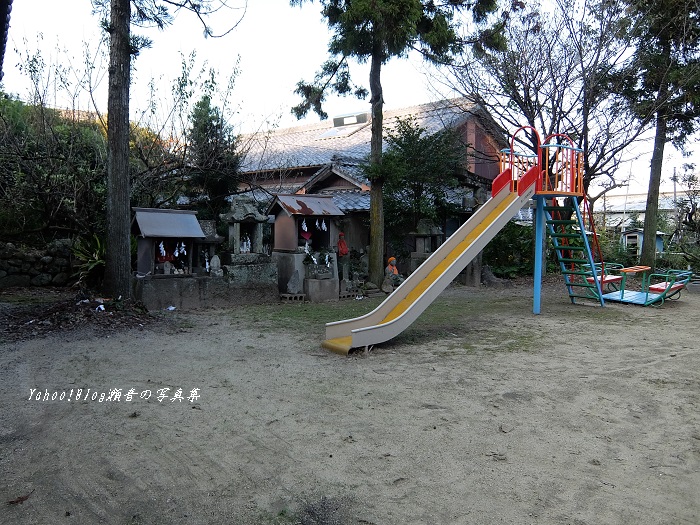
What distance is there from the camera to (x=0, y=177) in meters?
10.0

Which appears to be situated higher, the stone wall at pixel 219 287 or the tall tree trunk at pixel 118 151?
the tall tree trunk at pixel 118 151

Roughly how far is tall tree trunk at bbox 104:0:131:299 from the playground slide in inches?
144

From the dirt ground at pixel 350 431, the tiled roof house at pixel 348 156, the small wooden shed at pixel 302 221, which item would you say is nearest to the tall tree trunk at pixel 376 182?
the small wooden shed at pixel 302 221

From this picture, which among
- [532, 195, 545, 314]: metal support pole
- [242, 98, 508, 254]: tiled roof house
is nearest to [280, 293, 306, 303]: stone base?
[242, 98, 508, 254]: tiled roof house

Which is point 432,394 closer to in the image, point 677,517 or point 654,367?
point 677,517

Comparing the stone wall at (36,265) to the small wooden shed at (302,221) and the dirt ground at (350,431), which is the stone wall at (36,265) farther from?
the dirt ground at (350,431)

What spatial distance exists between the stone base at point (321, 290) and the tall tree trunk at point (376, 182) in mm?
1401

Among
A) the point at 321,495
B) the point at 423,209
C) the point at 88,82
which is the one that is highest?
the point at 88,82

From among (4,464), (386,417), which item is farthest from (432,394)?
(4,464)

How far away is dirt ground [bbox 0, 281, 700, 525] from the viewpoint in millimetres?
2484

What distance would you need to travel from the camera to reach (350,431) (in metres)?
3.39

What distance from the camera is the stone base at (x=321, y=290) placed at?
9953 millimetres

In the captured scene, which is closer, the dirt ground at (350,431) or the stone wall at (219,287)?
the dirt ground at (350,431)

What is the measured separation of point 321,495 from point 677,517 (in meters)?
1.68
